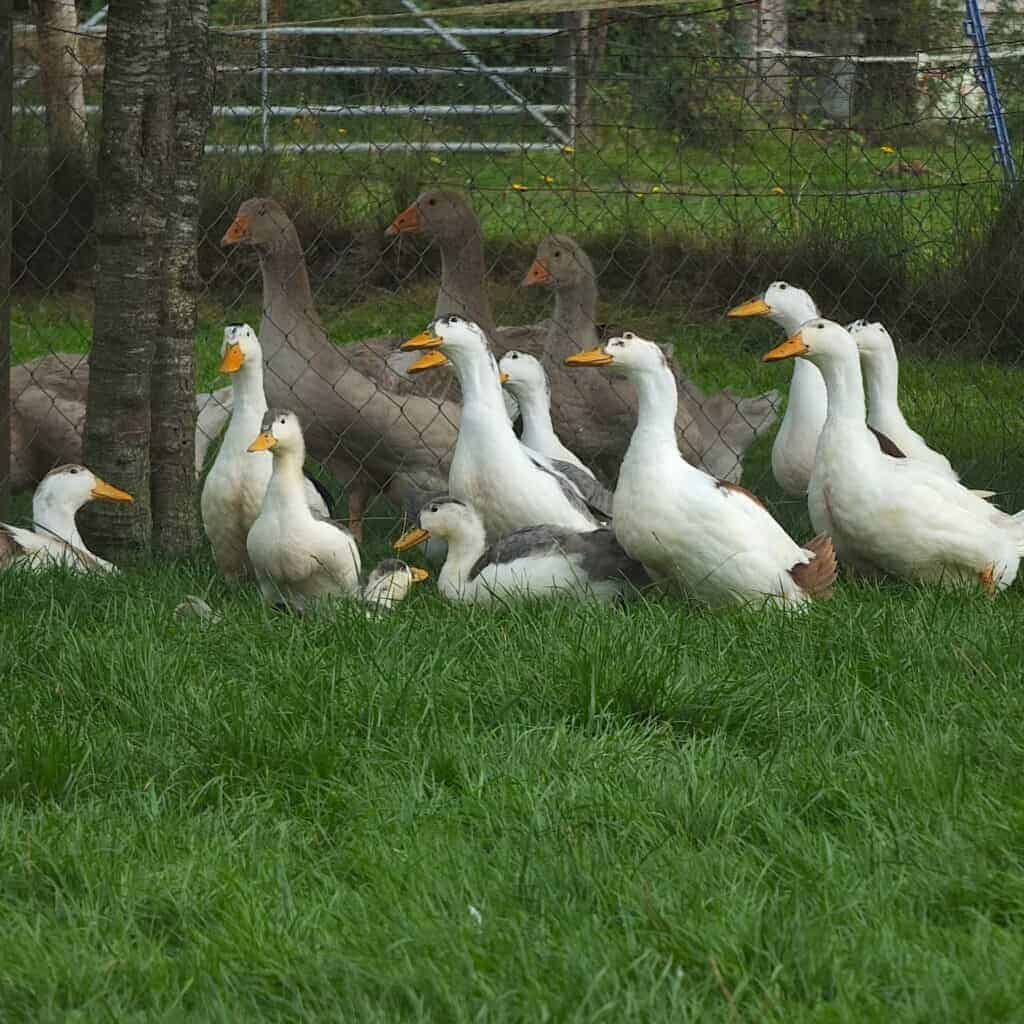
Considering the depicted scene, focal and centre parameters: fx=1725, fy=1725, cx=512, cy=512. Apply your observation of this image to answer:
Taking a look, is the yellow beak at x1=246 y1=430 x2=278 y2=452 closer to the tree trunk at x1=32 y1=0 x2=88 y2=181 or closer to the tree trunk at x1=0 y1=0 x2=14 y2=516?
the tree trunk at x1=0 y1=0 x2=14 y2=516

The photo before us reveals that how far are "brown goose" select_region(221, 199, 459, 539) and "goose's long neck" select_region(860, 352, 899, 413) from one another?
158 centimetres

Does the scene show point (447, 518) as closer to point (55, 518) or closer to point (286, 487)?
point (286, 487)

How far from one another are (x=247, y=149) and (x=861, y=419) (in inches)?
220

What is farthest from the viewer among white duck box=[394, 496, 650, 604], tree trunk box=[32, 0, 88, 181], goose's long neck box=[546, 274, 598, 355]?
tree trunk box=[32, 0, 88, 181]

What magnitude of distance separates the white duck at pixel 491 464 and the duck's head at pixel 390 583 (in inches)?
16.9

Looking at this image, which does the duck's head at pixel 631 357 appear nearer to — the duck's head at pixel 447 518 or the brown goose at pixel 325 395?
the duck's head at pixel 447 518

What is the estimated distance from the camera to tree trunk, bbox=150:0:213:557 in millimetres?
5168

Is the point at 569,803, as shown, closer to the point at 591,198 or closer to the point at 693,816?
the point at 693,816

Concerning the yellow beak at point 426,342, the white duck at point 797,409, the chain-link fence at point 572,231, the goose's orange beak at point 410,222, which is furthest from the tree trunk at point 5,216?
the white duck at point 797,409

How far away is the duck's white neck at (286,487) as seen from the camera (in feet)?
15.9

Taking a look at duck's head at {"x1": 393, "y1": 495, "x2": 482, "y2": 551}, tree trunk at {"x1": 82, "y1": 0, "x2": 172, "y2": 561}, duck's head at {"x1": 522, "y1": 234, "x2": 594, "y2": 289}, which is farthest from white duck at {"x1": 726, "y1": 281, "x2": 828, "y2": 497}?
tree trunk at {"x1": 82, "y1": 0, "x2": 172, "y2": 561}

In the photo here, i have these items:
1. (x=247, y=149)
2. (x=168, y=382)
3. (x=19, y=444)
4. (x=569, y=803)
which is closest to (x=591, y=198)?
(x=247, y=149)

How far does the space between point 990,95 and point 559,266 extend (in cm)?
202

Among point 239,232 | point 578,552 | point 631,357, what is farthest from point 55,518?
point 239,232
